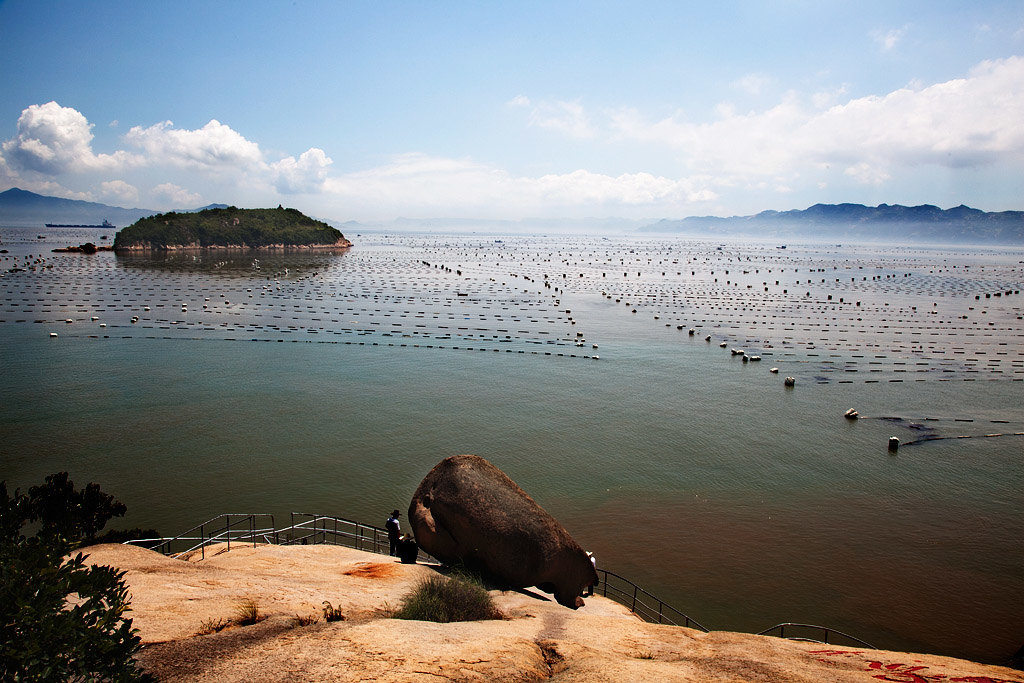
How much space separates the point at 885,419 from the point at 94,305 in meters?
101

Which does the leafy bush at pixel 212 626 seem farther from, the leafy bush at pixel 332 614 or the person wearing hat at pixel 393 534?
the person wearing hat at pixel 393 534

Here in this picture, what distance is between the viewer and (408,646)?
11.9 meters

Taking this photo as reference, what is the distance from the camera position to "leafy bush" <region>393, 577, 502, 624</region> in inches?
572

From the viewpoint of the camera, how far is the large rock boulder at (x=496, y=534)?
736 inches

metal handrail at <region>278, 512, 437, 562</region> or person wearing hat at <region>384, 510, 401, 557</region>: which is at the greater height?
person wearing hat at <region>384, 510, 401, 557</region>

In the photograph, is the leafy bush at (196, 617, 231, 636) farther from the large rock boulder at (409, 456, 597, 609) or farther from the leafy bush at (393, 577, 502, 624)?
the large rock boulder at (409, 456, 597, 609)

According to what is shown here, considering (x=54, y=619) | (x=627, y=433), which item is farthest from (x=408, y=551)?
(x=627, y=433)

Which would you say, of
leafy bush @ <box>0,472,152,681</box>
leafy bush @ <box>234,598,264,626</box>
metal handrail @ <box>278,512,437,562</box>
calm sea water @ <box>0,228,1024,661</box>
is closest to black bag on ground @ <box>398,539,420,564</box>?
metal handrail @ <box>278,512,437,562</box>

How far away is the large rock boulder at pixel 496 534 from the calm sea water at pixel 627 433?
577cm

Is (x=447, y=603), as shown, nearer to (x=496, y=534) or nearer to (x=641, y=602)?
(x=496, y=534)

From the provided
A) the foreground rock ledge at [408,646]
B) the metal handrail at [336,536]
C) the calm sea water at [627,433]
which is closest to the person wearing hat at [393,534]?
the metal handrail at [336,536]

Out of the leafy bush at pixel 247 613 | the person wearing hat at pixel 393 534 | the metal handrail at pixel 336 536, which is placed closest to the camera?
the leafy bush at pixel 247 613

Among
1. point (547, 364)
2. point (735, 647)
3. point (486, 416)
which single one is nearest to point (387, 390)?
point (486, 416)

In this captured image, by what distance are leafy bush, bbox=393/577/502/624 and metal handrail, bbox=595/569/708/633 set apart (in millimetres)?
6863
